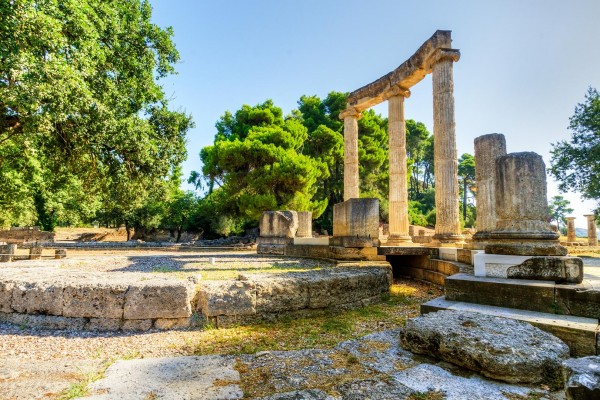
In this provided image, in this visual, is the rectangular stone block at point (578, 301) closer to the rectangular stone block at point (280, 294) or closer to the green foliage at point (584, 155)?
the rectangular stone block at point (280, 294)

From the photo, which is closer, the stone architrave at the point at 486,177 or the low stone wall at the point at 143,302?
the low stone wall at the point at 143,302

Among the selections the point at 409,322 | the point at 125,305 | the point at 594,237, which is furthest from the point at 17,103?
the point at 594,237

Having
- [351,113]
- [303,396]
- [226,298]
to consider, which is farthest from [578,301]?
[351,113]

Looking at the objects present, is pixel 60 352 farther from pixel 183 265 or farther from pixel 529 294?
pixel 529 294

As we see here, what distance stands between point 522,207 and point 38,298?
6602mm

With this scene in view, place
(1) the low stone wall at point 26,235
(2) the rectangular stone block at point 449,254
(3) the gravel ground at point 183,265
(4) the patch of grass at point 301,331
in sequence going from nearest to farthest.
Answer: (4) the patch of grass at point 301,331, (3) the gravel ground at point 183,265, (2) the rectangular stone block at point 449,254, (1) the low stone wall at point 26,235

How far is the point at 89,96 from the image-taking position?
286 inches

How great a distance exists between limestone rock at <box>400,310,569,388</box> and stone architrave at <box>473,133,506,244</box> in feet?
15.5

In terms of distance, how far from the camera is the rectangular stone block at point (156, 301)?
4.04 meters

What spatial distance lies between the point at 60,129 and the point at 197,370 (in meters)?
8.72

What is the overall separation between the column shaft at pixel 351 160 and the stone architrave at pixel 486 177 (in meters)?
6.05

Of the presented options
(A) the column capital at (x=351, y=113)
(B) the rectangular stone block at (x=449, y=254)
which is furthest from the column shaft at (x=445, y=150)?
(A) the column capital at (x=351, y=113)

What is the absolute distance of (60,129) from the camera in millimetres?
8539

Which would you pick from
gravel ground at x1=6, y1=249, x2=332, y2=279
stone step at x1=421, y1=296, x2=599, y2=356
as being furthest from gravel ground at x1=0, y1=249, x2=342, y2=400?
stone step at x1=421, y1=296, x2=599, y2=356
